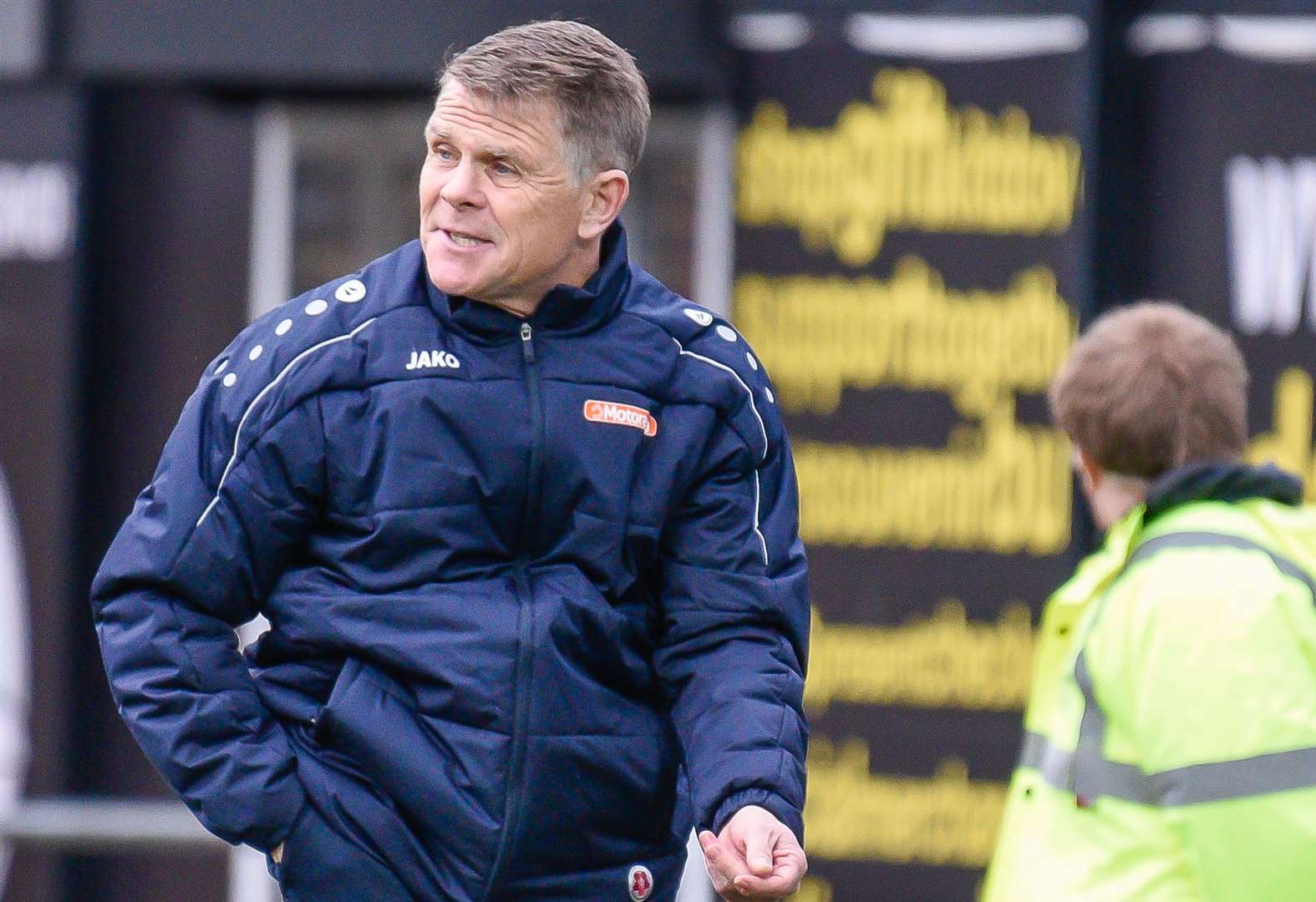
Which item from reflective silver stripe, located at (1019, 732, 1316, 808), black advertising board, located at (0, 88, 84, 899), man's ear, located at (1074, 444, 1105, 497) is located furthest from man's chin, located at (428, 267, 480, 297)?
black advertising board, located at (0, 88, 84, 899)

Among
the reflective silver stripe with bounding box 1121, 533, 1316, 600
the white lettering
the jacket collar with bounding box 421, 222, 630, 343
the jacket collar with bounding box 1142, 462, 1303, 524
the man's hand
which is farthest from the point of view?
the white lettering

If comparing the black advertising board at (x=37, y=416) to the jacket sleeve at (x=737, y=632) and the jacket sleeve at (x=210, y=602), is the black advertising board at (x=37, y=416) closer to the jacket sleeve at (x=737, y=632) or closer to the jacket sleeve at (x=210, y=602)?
the jacket sleeve at (x=210, y=602)

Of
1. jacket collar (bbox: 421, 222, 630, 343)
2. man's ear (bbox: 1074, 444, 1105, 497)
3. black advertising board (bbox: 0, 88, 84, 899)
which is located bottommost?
black advertising board (bbox: 0, 88, 84, 899)

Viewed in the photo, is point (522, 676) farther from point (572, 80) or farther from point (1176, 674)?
point (1176, 674)

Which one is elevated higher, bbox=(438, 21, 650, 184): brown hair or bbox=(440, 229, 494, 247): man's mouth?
bbox=(438, 21, 650, 184): brown hair

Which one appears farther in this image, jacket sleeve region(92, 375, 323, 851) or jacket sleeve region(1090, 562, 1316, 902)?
jacket sleeve region(1090, 562, 1316, 902)

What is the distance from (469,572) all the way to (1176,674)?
3.32ft

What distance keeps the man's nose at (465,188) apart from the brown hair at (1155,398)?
130 cm

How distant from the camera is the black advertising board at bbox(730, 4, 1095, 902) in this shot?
576 cm

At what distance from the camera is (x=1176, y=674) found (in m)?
3.07

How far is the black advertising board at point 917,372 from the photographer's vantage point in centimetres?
576

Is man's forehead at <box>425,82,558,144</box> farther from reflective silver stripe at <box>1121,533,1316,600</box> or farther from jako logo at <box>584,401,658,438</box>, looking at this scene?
reflective silver stripe at <box>1121,533,1316,600</box>

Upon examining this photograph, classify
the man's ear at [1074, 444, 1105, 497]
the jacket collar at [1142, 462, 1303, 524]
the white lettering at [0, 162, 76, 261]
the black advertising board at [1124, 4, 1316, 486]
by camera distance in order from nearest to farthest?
the jacket collar at [1142, 462, 1303, 524] → the man's ear at [1074, 444, 1105, 497] → the black advertising board at [1124, 4, 1316, 486] → the white lettering at [0, 162, 76, 261]

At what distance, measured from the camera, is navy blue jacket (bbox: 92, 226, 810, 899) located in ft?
9.00
